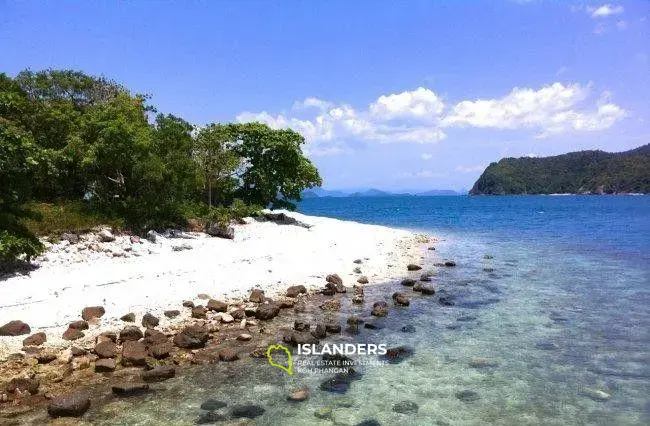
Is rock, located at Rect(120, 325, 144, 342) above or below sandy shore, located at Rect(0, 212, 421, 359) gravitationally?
below

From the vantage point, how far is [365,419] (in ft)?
36.4

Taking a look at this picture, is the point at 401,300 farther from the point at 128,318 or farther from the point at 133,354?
the point at 133,354

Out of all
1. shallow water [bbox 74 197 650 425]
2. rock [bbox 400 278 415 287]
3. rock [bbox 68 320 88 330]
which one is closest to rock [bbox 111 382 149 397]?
shallow water [bbox 74 197 650 425]

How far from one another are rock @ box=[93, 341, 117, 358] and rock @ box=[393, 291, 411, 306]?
11.9 meters

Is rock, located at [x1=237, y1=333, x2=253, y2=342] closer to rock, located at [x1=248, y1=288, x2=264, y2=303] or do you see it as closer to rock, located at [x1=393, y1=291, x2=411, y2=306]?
rock, located at [x1=248, y1=288, x2=264, y2=303]

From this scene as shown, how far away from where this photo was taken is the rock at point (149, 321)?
1636 cm

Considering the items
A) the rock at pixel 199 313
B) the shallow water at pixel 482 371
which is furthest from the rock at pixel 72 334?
the shallow water at pixel 482 371

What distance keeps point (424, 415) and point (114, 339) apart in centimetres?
1004

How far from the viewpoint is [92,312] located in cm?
1667

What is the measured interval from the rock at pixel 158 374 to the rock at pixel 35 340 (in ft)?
12.7

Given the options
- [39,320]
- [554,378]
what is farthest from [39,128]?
[554,378]

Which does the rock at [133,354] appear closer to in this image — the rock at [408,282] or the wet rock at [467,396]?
the wet rock at [467,396]

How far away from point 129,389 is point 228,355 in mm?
3076

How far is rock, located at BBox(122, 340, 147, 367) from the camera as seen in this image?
44.8ft
